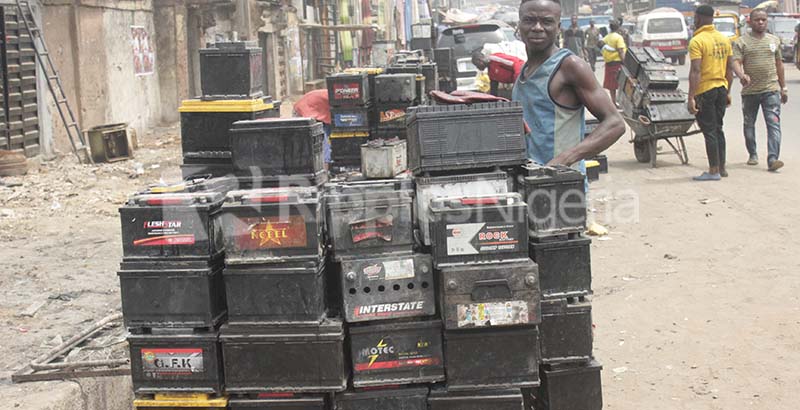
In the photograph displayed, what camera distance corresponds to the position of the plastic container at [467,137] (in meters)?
4.04

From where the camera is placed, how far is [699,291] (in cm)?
658

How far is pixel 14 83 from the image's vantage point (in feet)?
42.9

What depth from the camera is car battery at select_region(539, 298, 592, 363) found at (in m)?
3.83

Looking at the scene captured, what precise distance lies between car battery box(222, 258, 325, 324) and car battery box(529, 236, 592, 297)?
940 mm

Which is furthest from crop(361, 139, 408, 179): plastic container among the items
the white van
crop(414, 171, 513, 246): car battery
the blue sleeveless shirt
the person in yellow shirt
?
the white van

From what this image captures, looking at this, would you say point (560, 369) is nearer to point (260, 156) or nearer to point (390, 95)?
point (260, 156)

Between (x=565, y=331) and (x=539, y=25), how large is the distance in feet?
5.86

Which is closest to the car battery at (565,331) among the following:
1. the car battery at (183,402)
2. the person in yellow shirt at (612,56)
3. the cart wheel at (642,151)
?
the car battery at (183,402)

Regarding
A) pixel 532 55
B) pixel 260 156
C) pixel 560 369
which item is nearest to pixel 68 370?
pixel 260 156

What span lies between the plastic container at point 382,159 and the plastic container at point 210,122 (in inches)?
46.0

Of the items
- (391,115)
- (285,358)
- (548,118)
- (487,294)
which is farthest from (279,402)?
(391,115)

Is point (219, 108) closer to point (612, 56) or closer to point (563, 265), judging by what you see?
point (563, 265)

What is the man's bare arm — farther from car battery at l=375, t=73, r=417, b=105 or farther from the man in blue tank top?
car battery at l=375, t=73, r=417, b=105

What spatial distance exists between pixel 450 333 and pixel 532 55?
6.37 feet
